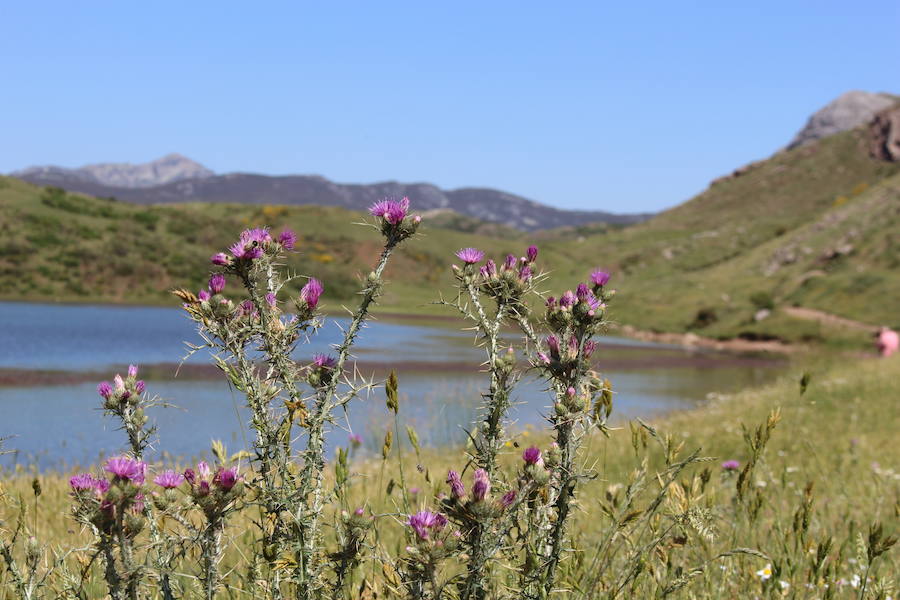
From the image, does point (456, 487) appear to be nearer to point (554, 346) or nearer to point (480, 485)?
point (480, 485)

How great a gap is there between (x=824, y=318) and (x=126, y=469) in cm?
6008

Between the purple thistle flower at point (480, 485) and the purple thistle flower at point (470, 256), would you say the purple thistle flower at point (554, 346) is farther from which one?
the purple thistle flower at point (480, 485)

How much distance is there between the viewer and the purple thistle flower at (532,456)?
2141 mm

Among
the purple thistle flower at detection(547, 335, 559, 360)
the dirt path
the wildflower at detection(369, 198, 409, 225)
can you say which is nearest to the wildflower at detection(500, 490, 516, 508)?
the purple thistle flower at detection(547, 335, 559, 360)

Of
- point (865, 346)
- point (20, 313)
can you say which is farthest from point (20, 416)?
point (865, 346)

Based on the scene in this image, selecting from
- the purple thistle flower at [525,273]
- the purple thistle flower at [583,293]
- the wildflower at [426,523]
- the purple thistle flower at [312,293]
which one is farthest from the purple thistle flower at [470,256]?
the wildflower at [426,523]

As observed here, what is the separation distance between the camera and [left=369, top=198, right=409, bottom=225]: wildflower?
2346mm

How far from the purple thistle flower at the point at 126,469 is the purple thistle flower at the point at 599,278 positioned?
155cm

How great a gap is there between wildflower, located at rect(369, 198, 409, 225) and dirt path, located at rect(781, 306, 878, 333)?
53.2m

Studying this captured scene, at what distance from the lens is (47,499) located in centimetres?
759

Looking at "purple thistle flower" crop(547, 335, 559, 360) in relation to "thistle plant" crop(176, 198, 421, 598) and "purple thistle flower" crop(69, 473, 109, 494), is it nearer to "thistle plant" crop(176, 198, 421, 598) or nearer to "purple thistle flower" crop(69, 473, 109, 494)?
"thistle plant" crop(176, 198, 421, 598)

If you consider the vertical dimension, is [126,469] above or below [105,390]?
below

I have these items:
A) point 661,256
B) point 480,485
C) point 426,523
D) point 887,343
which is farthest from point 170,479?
point 661,256

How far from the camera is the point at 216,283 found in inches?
89.4
